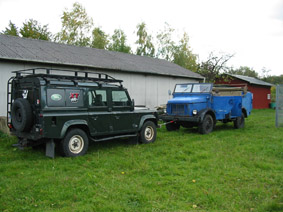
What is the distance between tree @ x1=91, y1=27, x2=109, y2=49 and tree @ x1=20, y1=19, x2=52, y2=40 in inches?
263

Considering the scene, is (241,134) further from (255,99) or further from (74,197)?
(255,99)

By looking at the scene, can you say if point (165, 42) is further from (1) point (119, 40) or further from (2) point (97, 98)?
(2) point (97, 98)

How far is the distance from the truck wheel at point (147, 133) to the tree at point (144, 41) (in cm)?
3502

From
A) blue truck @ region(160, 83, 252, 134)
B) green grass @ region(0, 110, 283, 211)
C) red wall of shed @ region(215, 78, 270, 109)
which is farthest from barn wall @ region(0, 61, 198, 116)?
red wall of shed @ region(215, 78, 270, 109)

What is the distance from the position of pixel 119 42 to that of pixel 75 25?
287 inches

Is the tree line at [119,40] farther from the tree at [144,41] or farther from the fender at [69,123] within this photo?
the fender at [69,123]

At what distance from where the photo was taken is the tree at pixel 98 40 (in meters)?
38.2

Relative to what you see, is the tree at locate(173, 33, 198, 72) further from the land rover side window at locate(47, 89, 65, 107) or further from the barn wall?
the land rover side window at locate(47, 89, 65, 107)

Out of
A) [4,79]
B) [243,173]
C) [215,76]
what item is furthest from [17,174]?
[215,76]

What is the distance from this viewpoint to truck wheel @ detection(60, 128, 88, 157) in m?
6.89

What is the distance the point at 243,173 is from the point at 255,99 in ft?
92.2

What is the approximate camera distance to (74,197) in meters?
4.36

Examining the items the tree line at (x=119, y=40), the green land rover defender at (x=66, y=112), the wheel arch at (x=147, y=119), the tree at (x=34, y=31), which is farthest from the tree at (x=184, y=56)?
the green land rover defender at (x=66, y=112)

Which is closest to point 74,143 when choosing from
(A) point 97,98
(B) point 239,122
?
(A) point 97,98
